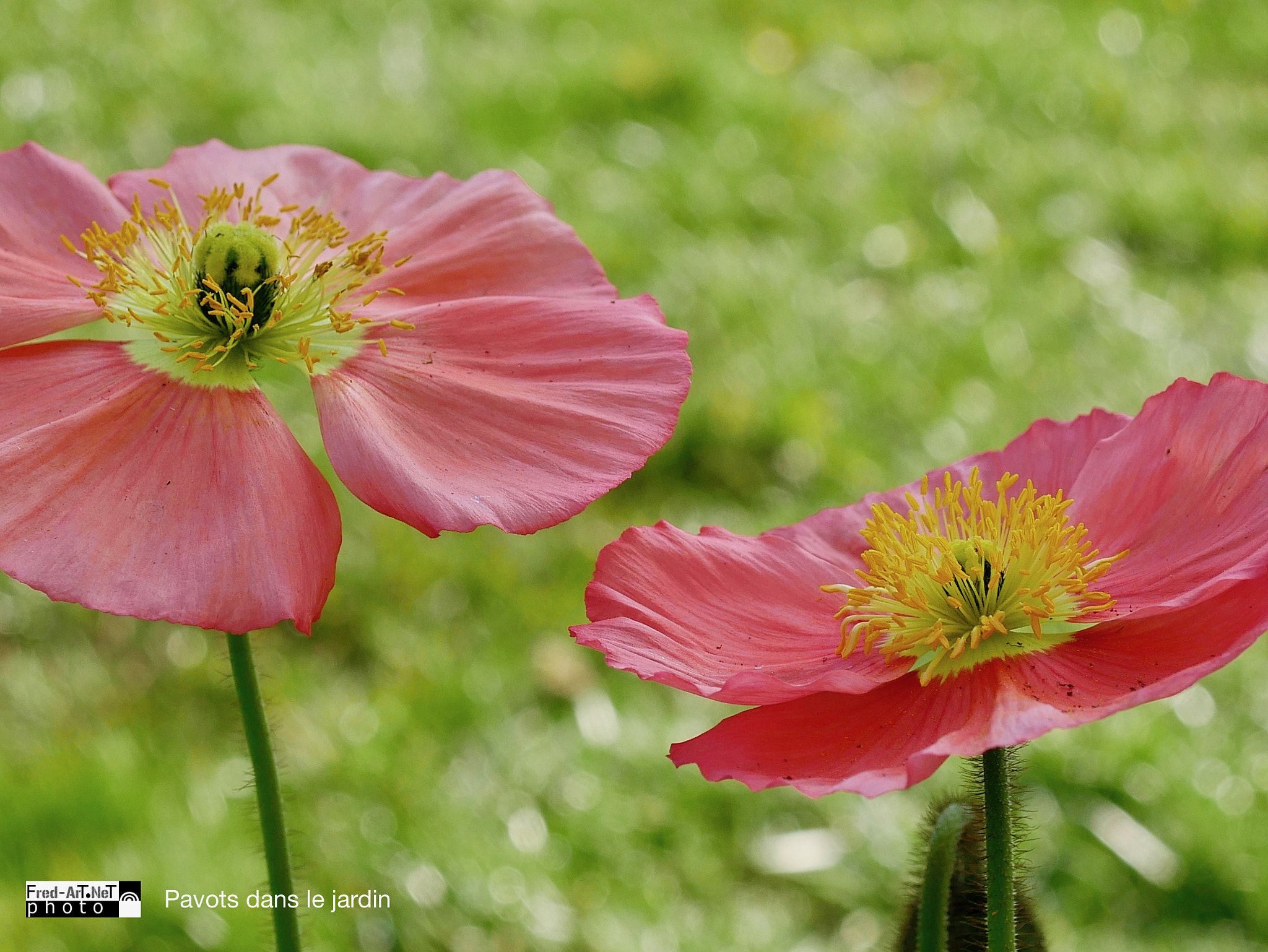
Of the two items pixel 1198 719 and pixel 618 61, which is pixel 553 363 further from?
pixel 618 61

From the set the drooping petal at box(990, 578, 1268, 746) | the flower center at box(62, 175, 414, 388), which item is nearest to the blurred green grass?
the flower center at box(62, 175, 414, 388)

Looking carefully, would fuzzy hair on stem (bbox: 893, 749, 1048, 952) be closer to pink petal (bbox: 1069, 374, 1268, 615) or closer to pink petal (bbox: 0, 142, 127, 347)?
pink petal (bbox: 1069, 374, 1268, 615)

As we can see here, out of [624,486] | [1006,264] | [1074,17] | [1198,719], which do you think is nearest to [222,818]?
[624,486]

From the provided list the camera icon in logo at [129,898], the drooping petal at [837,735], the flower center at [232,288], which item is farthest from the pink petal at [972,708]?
the camera icon in logo at [129,898]

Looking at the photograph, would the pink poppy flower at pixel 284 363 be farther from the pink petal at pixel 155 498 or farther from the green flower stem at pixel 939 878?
the green flower stem at pixel 939 878

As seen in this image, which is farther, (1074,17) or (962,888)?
(1074,17)
